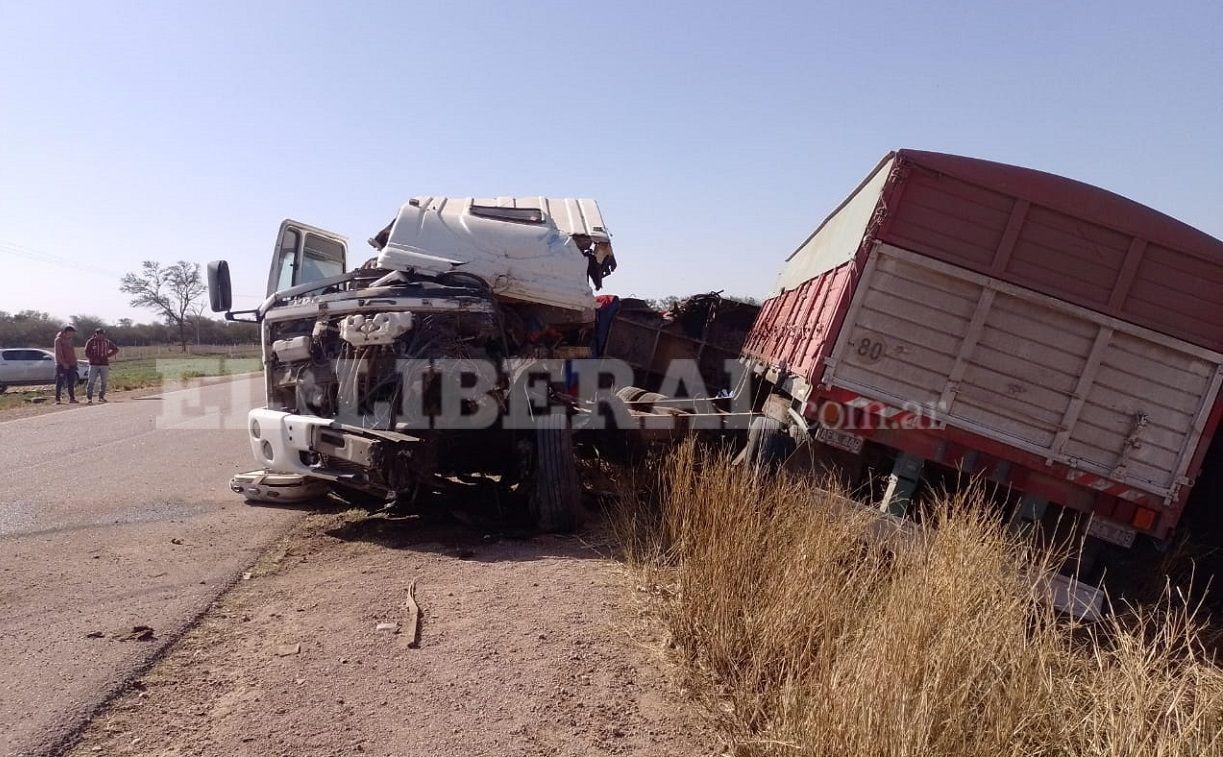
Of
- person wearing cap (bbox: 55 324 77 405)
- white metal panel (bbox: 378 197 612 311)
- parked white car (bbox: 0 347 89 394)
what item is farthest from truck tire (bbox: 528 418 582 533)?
parked white car (bbox: 0 347 89 394)

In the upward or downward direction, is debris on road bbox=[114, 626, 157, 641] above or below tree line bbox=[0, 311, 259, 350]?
above

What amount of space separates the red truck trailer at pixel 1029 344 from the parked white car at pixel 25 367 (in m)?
28.0

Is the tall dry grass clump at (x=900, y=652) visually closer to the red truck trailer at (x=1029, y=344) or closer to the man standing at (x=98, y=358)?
the red truck trailer at (x=1029, y=344)

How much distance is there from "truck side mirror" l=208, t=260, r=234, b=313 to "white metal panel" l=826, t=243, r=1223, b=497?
516cm

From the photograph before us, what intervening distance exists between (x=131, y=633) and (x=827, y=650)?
3.23 metres

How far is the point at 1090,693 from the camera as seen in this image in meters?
2.82

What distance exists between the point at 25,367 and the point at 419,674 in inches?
1190

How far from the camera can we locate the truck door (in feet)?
24.6

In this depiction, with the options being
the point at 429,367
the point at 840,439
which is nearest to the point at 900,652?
the point at 840,439

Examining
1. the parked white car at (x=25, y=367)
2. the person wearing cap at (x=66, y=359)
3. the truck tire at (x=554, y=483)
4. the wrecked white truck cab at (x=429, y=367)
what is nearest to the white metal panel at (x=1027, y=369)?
the truck tire at (x=554, y=483)

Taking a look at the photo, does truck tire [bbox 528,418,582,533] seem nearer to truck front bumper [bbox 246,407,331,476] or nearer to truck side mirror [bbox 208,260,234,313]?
truck front bumper [bbox 246,407,331,476]

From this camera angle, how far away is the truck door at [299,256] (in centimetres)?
750

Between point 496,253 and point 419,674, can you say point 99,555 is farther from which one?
point 496,253

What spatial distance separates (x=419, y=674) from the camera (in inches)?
137
